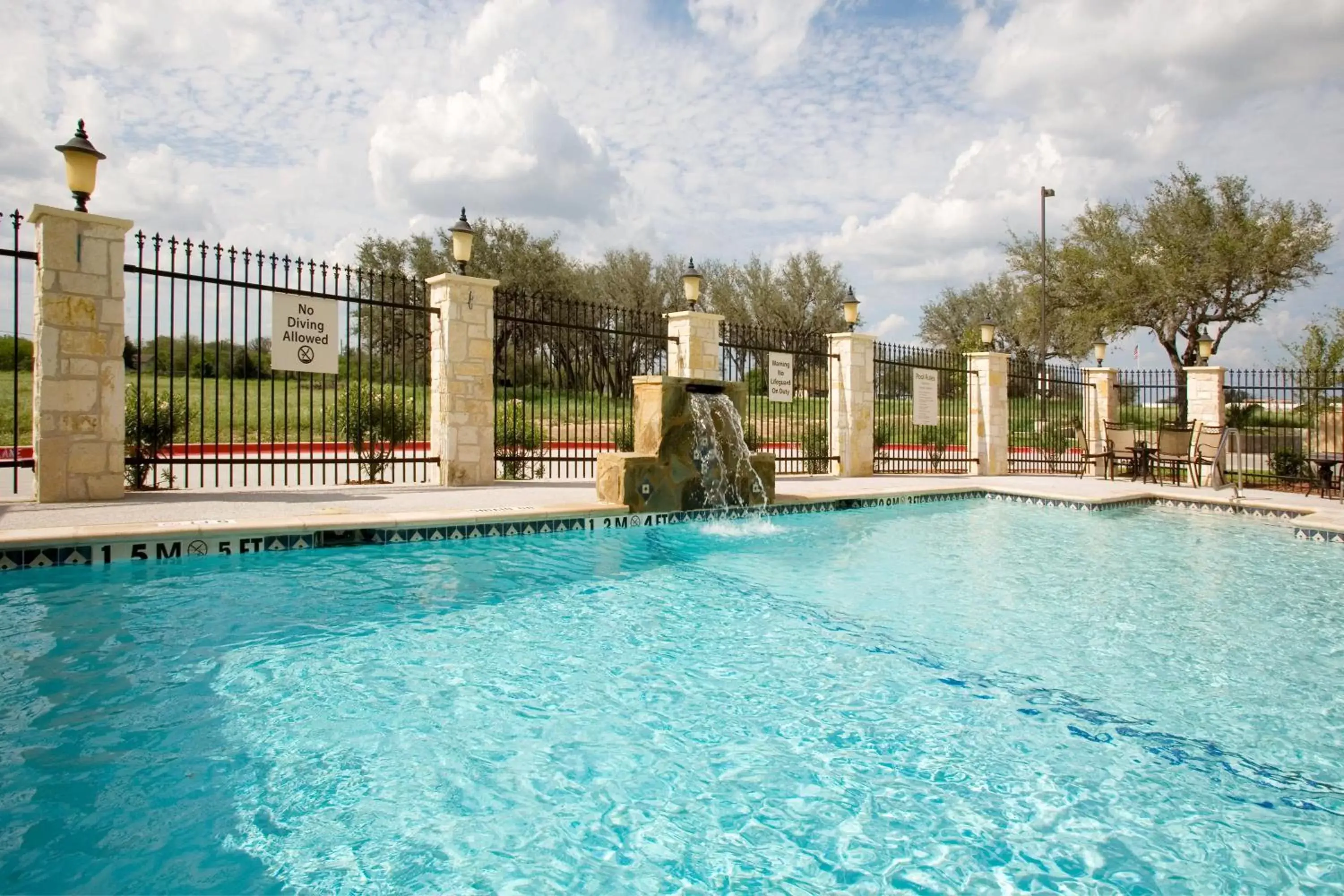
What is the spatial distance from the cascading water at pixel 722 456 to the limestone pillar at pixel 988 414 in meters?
7.86

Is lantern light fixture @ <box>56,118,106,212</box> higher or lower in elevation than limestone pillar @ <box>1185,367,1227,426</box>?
higher

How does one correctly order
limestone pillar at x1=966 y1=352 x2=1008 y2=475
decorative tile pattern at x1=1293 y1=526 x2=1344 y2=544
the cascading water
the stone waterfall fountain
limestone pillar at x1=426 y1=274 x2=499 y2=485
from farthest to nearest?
limestone pillar at x1=966 y1=352 x2=1008 y2=475 → limestone pillar at x1=426 y1=274 x2=499 y2=485 → the cascading water → the stone waterfall fountain → decorative tile pattern at x1=1293 y1=526 x2=1344 y2=544

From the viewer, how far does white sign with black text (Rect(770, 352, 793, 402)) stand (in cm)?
1236

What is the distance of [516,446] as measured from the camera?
38.1 ft

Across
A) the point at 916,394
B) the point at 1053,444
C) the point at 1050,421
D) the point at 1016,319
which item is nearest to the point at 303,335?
the point at 916,394

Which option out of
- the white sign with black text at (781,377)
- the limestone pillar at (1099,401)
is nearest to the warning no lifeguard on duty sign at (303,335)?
the white sign with black text at (781,377)

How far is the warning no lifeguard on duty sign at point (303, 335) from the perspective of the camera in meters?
8.60

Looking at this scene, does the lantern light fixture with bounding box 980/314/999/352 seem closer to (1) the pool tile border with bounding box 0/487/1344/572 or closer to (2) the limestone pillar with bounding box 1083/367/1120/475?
(2) the limestone pillar with bounding box 1083/367/1120/475

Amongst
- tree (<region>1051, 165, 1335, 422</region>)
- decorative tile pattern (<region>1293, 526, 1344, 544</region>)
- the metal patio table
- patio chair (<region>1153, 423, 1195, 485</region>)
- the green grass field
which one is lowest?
decorative tile pattern (<region>1293, 526, 1344, 544</region>)

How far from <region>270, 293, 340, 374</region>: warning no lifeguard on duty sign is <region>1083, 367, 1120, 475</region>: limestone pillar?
14.2 meters

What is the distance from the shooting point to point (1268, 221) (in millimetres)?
23891

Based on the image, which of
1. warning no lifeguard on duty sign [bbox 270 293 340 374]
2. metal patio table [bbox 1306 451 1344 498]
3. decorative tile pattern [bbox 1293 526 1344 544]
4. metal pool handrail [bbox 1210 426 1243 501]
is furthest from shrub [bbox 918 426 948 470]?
warning no lifeguard on duty sign [bbox 270 293 340 374]

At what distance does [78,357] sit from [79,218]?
131 centimetres

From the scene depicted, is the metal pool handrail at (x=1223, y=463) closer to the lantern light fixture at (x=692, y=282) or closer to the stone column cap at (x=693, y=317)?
the stone column cap at (x=693, y=317)
